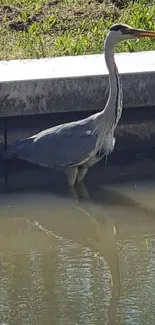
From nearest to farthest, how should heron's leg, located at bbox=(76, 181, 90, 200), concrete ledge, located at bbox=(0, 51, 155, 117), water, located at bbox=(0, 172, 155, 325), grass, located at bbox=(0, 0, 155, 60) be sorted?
water, located at bbox=(0, 172, 155, 325), heron's leg, located at bbox=(76, 181, 90, 200), concrete ledge, located at bbox=(0, 51, 155, 117), grass, located at bbox=(0, 0, 155, 60)

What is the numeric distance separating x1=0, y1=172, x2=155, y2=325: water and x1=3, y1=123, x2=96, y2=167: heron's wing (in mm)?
270

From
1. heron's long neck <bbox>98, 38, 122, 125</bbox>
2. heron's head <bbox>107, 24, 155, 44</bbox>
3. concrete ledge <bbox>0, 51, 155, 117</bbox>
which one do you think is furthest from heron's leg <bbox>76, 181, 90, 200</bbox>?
heron's head <bbox>107, 24, 155, 44</bbox>

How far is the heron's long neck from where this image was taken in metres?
7.78

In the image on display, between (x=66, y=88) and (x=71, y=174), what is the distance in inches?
29.2

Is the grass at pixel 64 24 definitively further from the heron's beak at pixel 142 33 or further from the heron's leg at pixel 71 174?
the heron's leg at pixel 71 174

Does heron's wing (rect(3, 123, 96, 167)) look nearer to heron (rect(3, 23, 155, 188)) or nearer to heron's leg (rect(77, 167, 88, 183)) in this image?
heron (rect(3, 23, 155, 188))

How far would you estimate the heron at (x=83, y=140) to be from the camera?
782 centimetres

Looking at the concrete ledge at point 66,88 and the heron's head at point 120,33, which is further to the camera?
the concrete ledge at point 66,88

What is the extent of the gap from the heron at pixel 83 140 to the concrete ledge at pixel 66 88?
0.25 m

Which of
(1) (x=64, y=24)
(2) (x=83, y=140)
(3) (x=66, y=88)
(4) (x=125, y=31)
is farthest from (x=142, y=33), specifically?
(1) (x=64, y=24)

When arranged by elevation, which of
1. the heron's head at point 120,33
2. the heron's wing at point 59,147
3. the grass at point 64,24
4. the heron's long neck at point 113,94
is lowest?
the grass at point 64,24

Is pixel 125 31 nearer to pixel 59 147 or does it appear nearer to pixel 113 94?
pixel 113 94

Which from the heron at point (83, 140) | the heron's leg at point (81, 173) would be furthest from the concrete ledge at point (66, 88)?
the heron's leg at point (81, 173)

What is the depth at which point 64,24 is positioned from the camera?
10391 mm
